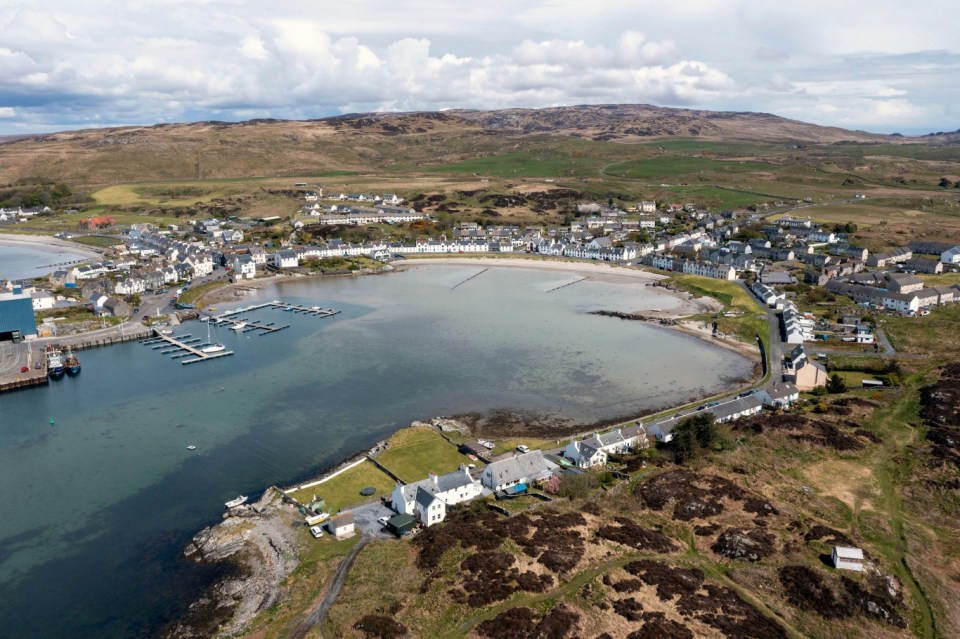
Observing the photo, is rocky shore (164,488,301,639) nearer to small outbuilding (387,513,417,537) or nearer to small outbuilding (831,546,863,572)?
small outbuilding (387,513,417,537)

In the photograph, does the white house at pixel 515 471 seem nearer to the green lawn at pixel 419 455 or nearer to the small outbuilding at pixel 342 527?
the green lawn at pixel 419 455

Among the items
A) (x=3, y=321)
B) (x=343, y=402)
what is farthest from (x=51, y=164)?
(x=343, y=402)

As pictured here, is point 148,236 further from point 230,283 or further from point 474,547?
point 474,547

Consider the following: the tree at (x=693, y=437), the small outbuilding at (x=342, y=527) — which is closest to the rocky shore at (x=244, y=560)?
the small outbuilding at (x=342, y=527)

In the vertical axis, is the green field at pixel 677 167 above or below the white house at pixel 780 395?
above

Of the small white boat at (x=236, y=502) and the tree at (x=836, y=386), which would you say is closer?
the small white boat at (x=236, y=502)

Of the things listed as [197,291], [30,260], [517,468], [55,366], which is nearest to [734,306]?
[517,468]

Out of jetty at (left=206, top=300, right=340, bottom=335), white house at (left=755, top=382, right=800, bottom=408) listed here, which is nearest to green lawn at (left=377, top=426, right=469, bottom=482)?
white house at (left=755, top=382, right=800, bottom=408)

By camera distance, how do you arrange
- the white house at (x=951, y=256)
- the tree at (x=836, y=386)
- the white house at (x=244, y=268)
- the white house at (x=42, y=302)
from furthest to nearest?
the white house at (x=244, y=268)
the white house at (x=951, y=256)
the white house at (x=42, y=302)
the tree at (x=836, y=386)
